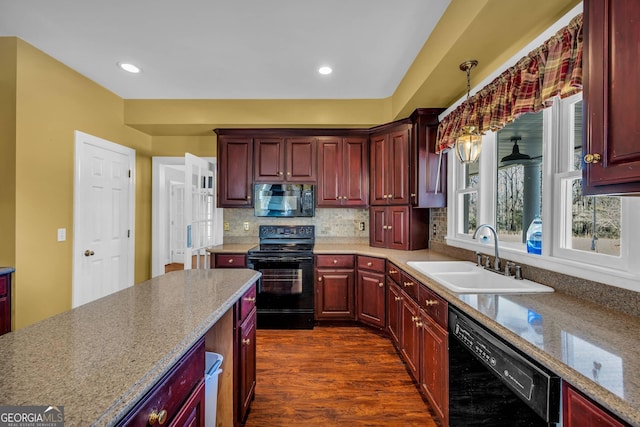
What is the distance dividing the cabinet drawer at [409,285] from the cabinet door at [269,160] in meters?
1.83

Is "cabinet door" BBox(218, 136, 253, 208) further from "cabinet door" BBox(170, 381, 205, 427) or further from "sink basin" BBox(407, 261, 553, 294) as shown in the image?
"cabinet door" BBox(170, 381, 205, 427)

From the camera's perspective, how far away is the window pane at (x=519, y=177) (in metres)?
2.05

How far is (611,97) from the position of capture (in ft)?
2.97

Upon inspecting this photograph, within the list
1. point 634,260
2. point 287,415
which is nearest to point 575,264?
point 634,260

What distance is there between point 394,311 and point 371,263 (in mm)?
563

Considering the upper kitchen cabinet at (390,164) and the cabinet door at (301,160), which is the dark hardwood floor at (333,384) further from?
the cabinet door at (301,160)

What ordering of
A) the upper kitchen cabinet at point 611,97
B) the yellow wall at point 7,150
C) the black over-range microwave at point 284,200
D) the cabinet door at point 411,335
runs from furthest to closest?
the black over-range microwave at point 284,200
the yellow wall at point 7,150
the cabinet door at point 411,335
the upper kitchen cabinet at point 611,97

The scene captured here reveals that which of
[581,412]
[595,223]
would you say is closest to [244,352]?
[581,412]

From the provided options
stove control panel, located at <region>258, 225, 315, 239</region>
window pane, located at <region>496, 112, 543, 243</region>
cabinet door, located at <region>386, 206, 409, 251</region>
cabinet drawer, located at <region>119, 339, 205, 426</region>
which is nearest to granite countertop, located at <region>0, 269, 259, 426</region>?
cabinet drawer, located at <region>119, 339, 205, 426</region>

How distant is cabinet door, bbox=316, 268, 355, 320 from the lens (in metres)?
3.13

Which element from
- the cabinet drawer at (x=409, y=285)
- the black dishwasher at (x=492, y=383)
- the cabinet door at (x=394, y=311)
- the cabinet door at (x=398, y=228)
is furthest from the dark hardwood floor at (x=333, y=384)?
the cabinet door at (x=398, y=228)

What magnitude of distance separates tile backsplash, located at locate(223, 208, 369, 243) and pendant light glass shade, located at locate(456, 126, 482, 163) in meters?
1.94

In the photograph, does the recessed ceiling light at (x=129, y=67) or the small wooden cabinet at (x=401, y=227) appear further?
the small wooden cabinet at (x=401, y=227)

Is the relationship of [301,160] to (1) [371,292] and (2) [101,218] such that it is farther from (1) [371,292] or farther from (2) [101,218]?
(2) [101,218]
